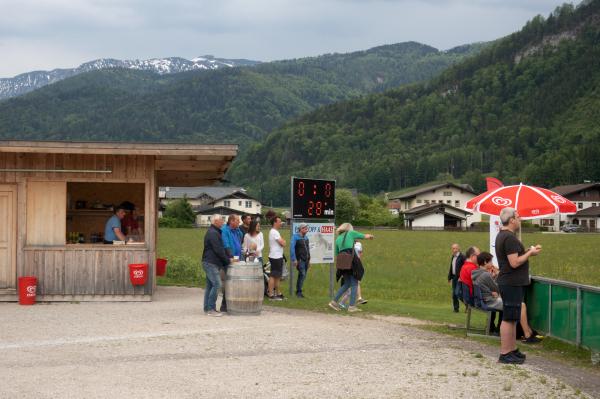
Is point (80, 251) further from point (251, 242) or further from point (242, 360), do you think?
point (242, 360)

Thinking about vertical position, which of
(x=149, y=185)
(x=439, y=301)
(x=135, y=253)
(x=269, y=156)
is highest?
(x=269, y=156)

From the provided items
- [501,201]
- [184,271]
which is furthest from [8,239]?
[501,201]

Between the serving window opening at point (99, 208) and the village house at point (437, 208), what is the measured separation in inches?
3412

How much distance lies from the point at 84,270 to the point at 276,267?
3.86 meters

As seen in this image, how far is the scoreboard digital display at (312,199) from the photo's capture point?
17578 millimetres

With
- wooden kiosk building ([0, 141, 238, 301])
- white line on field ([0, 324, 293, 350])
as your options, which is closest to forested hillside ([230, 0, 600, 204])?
wooden kiosk building ([0, 141, 238, 301])

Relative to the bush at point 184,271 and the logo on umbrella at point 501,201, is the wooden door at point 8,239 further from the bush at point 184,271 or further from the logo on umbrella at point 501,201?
the logo on umbrella at point 501,201

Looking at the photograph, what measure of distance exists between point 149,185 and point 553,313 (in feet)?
27.9

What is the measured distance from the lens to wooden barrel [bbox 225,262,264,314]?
14.1 meters

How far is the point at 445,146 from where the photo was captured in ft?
599

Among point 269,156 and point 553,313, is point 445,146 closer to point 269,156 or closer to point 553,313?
point 269,156

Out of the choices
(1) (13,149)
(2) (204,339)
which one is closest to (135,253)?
(1) (13,149)

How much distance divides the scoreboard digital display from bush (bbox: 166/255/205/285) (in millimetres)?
6754

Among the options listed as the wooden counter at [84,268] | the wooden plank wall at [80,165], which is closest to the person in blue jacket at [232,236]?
the wooden counter at [84,268]
